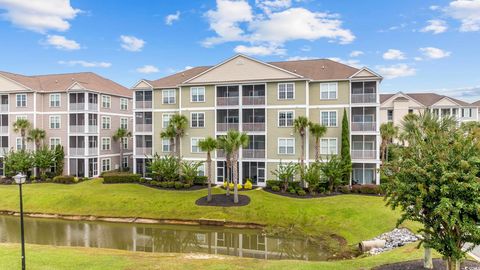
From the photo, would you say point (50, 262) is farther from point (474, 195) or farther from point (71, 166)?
point (71, 166)

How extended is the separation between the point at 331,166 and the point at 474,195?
21550 millimetres

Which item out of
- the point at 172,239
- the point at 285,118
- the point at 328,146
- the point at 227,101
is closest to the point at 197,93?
the point at 227,101

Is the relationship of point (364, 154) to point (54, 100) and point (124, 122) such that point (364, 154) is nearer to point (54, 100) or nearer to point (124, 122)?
point (124, 122)

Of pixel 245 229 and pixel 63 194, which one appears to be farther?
pixel 63 194

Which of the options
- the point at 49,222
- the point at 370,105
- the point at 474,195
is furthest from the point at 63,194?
the point at 474,195

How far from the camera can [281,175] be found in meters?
32.6

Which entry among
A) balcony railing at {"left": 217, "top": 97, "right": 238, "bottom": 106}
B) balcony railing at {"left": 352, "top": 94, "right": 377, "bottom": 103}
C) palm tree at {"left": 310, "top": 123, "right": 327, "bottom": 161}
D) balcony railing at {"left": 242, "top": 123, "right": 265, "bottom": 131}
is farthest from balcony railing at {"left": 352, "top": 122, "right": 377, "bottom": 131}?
balcony railing at {"left": 217, "top": 97, "right": 238, "bottom": 106}

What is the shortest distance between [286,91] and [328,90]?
14.0ft

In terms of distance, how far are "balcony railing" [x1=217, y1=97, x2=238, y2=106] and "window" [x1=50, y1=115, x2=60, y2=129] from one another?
2172cm

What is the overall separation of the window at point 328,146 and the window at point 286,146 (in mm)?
2951

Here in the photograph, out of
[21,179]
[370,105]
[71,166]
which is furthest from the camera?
[71,166]

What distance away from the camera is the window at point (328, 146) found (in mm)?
34594

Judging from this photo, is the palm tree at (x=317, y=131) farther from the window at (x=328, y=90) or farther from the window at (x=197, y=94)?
the window at (x=197, y=94)

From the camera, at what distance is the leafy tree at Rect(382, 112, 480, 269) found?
9.93m
